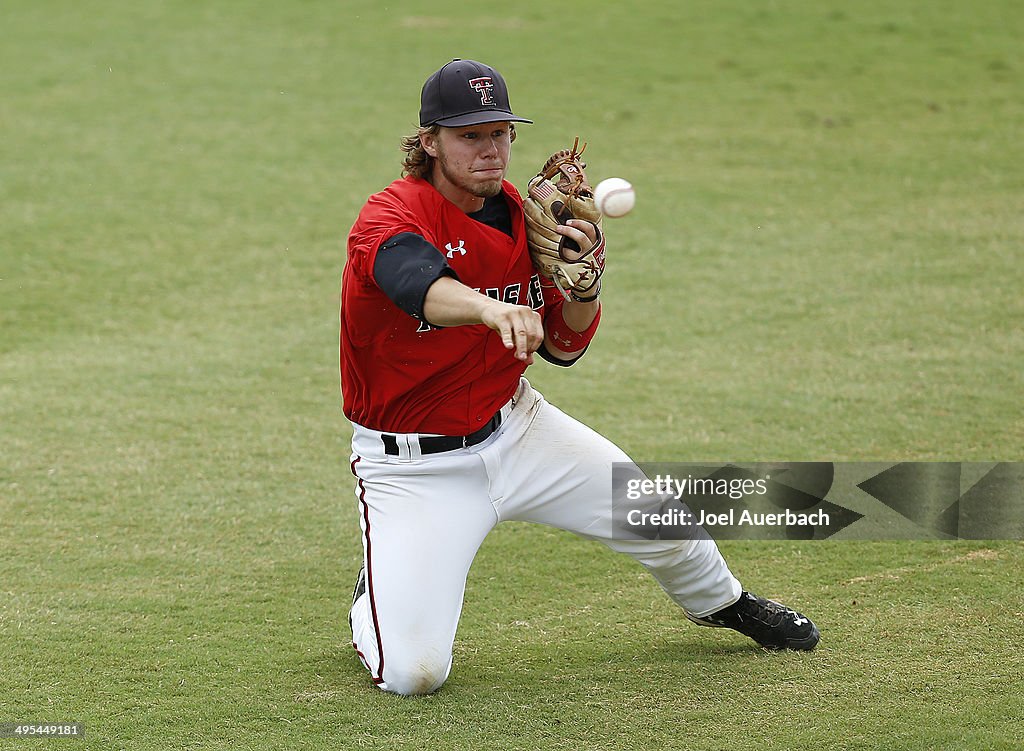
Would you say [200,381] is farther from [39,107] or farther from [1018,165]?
[1018,165]

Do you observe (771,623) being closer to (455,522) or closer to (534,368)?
(455,522)

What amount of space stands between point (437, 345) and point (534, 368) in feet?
10.1

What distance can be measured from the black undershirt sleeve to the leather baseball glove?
0.57m

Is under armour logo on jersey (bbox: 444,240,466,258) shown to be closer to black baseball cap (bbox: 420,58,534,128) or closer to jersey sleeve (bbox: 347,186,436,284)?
jersey sleeve (bbox: 347,186,436,284)

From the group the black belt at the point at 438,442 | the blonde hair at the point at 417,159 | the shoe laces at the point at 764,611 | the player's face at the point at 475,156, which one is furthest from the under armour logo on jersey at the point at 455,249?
the shoe laces at the point at 764,611

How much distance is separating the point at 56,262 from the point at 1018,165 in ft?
23.5

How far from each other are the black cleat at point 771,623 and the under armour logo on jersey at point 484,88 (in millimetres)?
1732

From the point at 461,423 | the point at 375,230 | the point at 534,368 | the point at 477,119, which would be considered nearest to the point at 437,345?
the point at 461,423

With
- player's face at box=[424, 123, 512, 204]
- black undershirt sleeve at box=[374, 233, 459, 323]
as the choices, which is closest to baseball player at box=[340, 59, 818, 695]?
player's face at box=[424, 123, 512, 204]

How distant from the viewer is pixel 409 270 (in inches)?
131

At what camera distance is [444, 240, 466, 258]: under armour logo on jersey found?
12.6 ft

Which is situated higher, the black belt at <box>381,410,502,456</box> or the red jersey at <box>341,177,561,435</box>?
the red jersey at <box>341,177,561,435</box>

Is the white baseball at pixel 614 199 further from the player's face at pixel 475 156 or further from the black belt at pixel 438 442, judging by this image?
the black belt at pixel 438 442

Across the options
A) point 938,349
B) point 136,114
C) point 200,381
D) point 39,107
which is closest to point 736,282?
point 938,349
